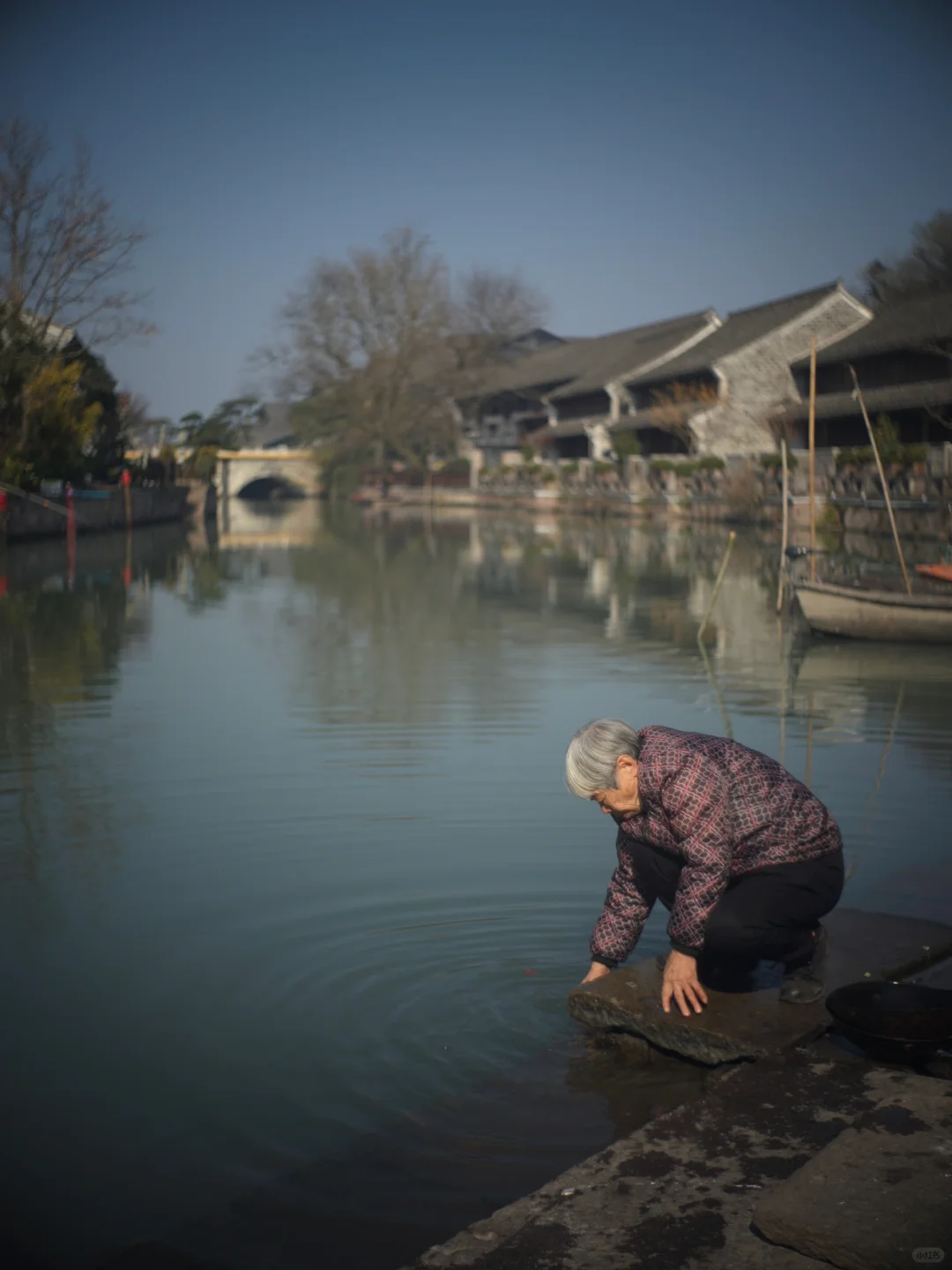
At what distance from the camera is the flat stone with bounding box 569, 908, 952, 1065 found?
3721 millimetres

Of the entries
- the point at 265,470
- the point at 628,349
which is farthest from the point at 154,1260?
the point at 265,470

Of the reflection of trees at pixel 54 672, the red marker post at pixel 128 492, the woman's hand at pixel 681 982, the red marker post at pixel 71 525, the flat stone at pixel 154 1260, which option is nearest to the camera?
the flat stone at pixel 154 1260

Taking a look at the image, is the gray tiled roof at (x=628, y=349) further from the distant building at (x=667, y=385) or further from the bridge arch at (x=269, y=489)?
the bridge arch at (x=269, y=489)

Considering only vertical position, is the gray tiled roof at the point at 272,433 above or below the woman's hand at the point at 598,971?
above

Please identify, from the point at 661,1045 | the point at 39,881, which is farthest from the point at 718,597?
the point at 661,1045

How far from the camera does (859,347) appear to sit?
36.0 metres

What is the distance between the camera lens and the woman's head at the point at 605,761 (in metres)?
3.53

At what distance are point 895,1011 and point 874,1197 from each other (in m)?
0.80

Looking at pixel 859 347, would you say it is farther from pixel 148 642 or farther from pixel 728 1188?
pixel 728 1188

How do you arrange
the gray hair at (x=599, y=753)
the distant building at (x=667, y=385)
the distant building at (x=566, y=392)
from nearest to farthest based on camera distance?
the gray hair at (x=599, y=753), the distant building at (x=667, y=385), the distant building at (x=566, y=392)

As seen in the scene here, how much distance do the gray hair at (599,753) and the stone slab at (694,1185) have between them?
0.82 meters

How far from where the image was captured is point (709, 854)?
11.8 ft

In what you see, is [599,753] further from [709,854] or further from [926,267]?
[926,267]

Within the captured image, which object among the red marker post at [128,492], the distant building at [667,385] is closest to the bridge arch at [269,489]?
the distant building at [667,385]
